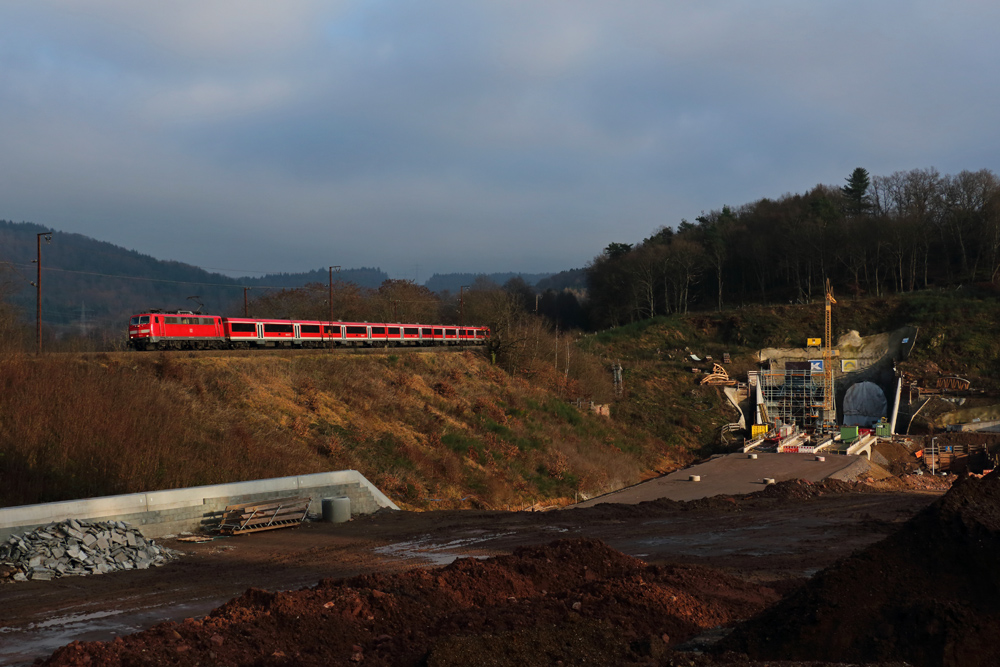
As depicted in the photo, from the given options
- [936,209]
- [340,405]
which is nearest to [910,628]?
[340,405]

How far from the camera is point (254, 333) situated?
3909 cm

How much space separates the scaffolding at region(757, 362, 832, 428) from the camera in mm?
68000

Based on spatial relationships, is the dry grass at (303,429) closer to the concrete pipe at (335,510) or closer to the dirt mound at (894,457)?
the concrete pipe at (335,510)

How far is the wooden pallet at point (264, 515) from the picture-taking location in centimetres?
1742

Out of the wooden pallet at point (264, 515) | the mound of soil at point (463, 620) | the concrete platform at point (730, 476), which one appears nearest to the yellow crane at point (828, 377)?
the concrete platform at point (730, 476)

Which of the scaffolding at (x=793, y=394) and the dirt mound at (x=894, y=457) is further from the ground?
the scaffolding at (x=793, y=394)

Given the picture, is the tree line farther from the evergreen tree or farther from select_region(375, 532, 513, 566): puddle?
select_region(375, 532, 513, 566): puddle

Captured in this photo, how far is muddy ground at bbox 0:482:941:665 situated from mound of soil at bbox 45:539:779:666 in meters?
0.03

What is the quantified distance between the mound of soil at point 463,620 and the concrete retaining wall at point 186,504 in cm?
711

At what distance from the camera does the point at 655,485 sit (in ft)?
125

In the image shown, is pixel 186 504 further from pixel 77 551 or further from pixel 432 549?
pixel 432 549

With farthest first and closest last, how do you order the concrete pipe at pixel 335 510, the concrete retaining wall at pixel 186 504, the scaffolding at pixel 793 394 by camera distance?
the scaffolding at pixel 793 394 < the concrete pipe at pixel 335 510 < the concrete retaining wall at pixel 186 504

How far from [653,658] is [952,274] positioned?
90.0 metres

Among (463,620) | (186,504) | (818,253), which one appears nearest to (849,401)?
(818,253)
